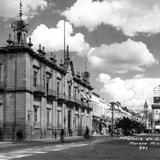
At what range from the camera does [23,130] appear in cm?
5044

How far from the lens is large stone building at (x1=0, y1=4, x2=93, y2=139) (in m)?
51.2

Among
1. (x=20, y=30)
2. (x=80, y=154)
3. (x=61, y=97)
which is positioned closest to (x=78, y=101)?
(x=61, y=97)

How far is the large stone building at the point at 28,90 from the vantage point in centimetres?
5116

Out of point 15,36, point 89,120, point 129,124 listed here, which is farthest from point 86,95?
point 15,36

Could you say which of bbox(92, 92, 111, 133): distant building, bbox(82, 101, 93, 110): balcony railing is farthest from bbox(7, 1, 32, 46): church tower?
bbox(92, 92, 111, 133): distant building

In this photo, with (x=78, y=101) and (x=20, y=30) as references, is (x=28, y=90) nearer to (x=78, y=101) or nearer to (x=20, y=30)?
(x=20, y=30)

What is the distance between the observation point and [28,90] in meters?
51.6

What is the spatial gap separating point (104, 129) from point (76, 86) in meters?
31.5

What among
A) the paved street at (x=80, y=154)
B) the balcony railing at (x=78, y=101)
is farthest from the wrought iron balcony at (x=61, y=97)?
the paved street at (x=80, y=154)

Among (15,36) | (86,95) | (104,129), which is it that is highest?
(15,36)

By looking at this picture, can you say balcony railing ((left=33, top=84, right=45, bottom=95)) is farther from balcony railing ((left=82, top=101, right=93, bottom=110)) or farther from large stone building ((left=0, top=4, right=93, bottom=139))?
balcony railing ((left=82, top=101, right=93, bottom=110))

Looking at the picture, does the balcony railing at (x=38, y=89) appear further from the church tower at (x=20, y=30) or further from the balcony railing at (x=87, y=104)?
the balcony railing at (x=87, y=104)

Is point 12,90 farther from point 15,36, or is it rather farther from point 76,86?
point 76,86

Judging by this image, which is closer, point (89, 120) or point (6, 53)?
point (6, 53)
